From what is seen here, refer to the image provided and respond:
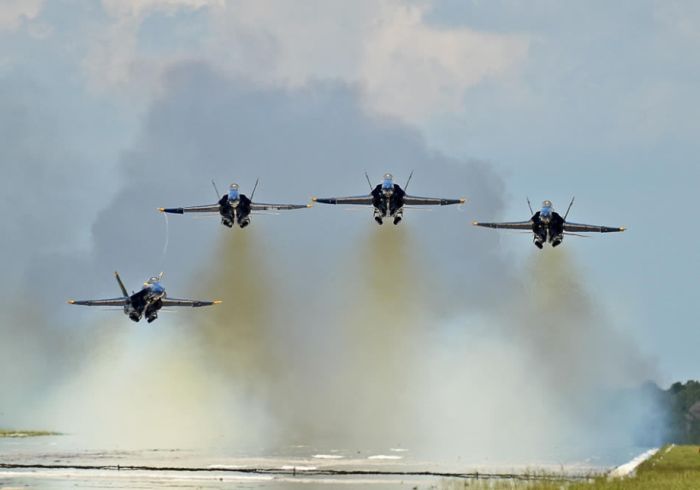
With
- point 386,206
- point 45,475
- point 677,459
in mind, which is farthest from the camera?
point 677,459

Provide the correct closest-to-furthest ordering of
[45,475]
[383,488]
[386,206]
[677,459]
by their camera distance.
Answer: [383,488]
[45,475]
[386,206]
[677,459]

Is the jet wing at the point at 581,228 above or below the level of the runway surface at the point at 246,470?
above

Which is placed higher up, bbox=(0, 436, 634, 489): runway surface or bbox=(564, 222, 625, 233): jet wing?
bbox=(564, 222, 625, 233): jet wing

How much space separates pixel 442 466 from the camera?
177625mm

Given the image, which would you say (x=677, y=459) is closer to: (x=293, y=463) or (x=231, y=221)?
(x=293, y=463)

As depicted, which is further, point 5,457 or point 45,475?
point 5,457

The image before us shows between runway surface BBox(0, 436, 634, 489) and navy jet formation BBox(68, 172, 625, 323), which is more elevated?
navy jet formation BBox(68, 172, 625, 323)

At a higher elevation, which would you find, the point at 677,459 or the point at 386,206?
the point at 386,206

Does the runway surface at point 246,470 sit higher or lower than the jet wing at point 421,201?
lower


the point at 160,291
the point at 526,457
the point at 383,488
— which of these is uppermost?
the point at 160,291

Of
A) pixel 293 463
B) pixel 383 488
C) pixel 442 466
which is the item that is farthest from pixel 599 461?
pixel 383 488

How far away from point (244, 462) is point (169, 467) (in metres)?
12.1

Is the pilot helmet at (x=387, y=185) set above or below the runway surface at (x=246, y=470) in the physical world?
above

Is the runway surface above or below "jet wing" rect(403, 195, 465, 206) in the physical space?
below
